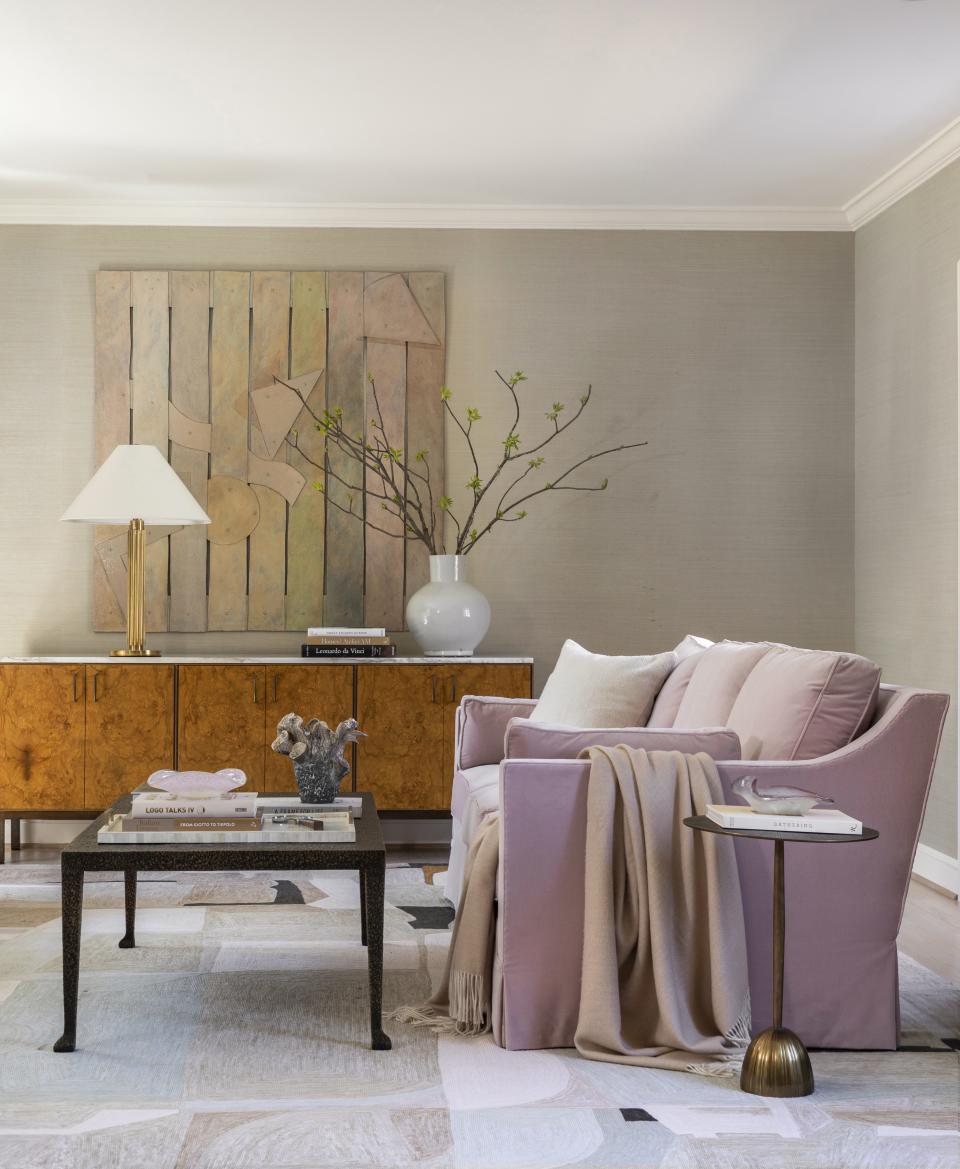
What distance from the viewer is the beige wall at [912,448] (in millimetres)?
4453

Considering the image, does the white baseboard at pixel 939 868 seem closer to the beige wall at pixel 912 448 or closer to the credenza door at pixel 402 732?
the beige wall at pixel 912 448

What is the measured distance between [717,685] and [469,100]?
2.24 meters

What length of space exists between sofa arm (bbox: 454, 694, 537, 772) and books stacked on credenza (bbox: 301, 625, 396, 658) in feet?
3.26

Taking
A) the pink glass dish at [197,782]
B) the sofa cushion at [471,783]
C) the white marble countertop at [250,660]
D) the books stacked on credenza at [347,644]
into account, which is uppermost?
the books stacked on credenza at [347,644]

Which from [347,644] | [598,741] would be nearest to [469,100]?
[347,644]

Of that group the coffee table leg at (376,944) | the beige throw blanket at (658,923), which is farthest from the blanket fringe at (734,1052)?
the coffee table leg at (376,944)

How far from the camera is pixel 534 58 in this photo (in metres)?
3.84

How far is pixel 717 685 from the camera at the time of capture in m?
3.16

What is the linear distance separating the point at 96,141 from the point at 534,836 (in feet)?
10.7

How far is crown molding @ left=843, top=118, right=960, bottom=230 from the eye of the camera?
14.5 ft

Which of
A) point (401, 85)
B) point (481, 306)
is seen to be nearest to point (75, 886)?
point (401, 85)

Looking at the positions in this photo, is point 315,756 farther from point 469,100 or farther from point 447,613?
point 469,100

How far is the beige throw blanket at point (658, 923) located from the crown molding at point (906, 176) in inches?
113

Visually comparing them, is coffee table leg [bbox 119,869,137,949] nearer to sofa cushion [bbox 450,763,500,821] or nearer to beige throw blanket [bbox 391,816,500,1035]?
sofa cushion [bbox 450,763,500,821]
